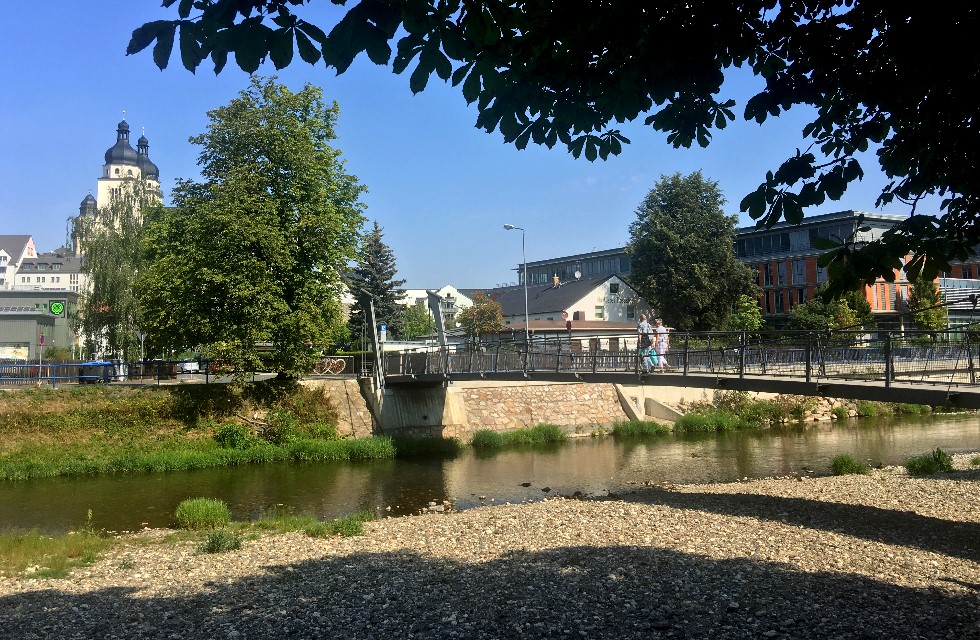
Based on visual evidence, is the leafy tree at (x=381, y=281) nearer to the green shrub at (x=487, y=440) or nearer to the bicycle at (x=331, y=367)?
the bicycle at (x=331, y=367)

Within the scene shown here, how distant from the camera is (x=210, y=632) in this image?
7.20 m

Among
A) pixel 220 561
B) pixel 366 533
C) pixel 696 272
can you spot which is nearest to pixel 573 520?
pixel 366 533

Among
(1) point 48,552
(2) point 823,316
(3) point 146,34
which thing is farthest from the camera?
(2) point 823,316

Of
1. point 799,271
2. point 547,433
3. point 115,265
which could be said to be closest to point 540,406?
point 547,433

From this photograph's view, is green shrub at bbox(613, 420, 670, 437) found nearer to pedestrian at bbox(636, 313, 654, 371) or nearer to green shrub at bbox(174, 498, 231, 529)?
pedestrian at bbox(636, 313, 654, 371)

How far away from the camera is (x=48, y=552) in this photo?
12805 millimetres

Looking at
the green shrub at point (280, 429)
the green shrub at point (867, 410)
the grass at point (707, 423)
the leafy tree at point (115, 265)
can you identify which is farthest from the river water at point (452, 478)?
the leafy tree at point (115, 265)

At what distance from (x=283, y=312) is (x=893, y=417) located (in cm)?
2897

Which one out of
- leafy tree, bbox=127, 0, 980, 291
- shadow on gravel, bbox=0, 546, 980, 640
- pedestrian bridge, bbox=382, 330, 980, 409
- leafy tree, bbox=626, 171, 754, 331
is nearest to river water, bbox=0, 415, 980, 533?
pedestrian bridge, bbox=382, 330, 980, 409

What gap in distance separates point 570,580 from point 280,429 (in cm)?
2074

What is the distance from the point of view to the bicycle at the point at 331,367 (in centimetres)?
3359

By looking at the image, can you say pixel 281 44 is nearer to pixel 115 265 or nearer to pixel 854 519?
pixel 854 519

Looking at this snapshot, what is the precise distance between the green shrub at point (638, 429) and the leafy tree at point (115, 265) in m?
22.4

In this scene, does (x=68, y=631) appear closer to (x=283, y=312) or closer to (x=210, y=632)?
(x=210, y=632)
